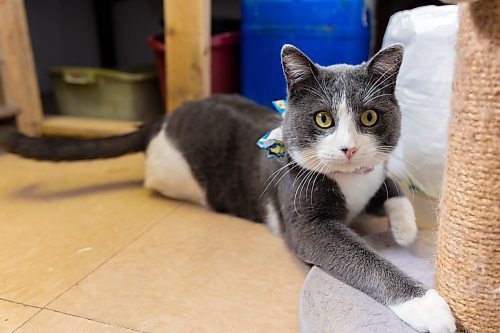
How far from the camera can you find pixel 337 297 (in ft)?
2.84

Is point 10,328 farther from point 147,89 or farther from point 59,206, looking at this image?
point 147,89

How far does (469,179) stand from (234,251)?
626mm

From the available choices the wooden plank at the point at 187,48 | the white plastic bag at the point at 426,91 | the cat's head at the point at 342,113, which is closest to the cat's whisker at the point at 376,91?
the cat's head at the point at 342,113

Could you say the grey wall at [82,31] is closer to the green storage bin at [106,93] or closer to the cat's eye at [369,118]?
the green storage bin at [106,93]

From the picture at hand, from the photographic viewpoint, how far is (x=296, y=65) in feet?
3.19

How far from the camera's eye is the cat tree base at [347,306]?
30.9 inches

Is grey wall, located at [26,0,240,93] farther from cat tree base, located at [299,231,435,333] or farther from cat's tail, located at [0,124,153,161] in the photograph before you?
cat tree base, located at [299,231,435,333]

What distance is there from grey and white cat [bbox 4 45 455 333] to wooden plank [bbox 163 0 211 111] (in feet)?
1.44

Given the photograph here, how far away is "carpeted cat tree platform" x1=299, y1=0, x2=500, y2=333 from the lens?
658 millimetres

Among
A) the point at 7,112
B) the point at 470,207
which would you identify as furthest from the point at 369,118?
the point at 7,112

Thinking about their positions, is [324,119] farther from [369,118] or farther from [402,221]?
[402,221]

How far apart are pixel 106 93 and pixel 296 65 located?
4.88 ft

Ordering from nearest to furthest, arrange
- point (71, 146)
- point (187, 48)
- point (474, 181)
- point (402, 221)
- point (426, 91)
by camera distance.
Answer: point (474, 181), point (402, 221), point (426, 91), point (71, 146), point (187, 48)

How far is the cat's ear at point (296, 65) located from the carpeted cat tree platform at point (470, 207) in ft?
1.06
